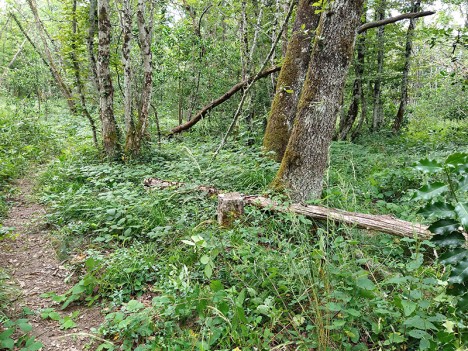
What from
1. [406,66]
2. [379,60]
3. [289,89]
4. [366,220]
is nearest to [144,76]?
[289,89]

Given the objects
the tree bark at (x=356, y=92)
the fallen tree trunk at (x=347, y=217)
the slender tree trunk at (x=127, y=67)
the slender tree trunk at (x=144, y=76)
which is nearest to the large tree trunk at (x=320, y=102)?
the fallen tree trunk at (x=347, y=217)

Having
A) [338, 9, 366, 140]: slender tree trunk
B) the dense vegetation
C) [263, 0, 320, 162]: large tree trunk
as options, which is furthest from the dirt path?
[338, 9, 366, 140]: slender tree trunk

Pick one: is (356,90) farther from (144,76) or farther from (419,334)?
(419,334)

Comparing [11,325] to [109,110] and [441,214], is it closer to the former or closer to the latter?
[441,214]

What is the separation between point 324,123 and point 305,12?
2889 millimetres

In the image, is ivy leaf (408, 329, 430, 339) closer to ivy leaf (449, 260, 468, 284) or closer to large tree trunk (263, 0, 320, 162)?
ivy leaf (449, 260, 468, 284)

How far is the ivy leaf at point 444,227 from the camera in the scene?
56.9 inches

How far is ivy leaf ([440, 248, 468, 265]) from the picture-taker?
1.44m

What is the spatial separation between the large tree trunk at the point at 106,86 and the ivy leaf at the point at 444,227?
6.80 m

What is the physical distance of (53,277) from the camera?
3.70 metres

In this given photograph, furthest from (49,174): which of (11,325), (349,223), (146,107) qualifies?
(349,223)

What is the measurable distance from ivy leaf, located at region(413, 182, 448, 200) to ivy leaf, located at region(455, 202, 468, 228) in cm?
9

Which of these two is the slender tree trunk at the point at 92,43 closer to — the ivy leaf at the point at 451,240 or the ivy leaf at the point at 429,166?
the ivy leaf at the point at 429,166

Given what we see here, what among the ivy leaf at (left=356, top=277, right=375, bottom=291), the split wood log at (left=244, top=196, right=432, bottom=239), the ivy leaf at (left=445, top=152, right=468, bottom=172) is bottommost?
the ivy leaf at (left=356, top=277, right=375, bottom=291)
